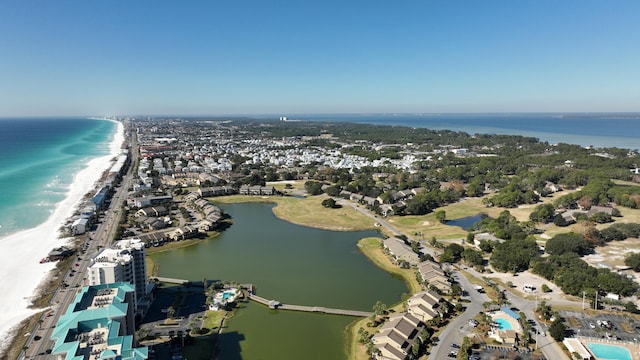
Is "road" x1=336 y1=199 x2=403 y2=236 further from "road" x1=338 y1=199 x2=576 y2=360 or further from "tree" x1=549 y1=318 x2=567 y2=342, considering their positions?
"tree" x1=549 y1=318 x2=567 y2=342

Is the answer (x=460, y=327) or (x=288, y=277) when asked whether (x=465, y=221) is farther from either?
(x=288, y=277)

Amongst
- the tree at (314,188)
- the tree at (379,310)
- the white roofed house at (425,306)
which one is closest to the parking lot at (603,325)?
the white roofed house at (425,306)

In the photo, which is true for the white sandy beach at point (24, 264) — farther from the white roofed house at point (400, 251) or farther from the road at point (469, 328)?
the white roofed house at point (400, 251)

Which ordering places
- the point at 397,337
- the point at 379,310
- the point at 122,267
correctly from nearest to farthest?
the point at 397,337
the point at 122,267
the point at 379,310

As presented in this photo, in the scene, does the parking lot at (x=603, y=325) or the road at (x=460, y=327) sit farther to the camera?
the parking lot at (x=603, y=325)

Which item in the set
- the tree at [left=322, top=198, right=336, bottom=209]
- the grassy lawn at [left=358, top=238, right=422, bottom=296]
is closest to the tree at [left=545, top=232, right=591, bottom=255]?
the grassy lawn at [left=358, top=238, right=422, bottom=296]

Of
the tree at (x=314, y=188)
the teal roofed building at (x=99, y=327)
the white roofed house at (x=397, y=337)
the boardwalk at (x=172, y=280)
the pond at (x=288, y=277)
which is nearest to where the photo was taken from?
the teal roofed building at (x=99, y=327)

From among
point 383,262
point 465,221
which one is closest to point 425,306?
point 383,262
